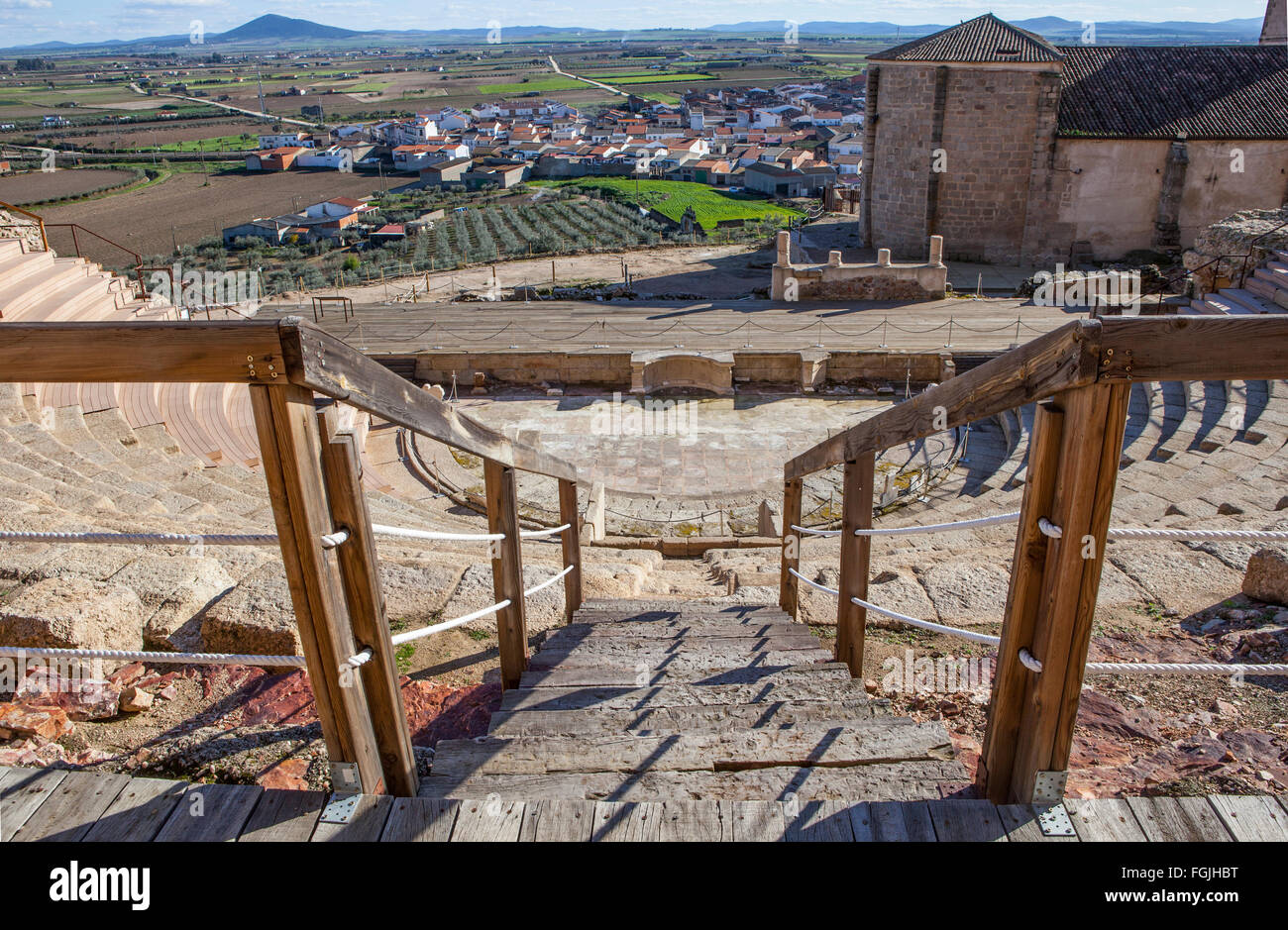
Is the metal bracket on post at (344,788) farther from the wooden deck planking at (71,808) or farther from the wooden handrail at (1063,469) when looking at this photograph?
the wooden handrail at (1063,469)

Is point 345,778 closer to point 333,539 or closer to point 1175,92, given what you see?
point 333,539

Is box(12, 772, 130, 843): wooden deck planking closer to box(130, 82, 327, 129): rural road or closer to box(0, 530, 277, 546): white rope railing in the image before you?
box(0, 530, 277, 546): white rope railing

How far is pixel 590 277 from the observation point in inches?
1212

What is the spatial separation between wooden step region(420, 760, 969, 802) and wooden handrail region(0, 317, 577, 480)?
1210 mm

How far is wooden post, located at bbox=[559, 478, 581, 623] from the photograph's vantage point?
5.13 metres

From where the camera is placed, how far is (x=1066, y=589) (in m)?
2.18

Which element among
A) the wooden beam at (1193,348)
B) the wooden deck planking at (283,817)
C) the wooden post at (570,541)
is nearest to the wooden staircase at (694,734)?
the wooden deck planking at (283,817)

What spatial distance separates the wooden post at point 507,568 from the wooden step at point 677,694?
0.18 meters

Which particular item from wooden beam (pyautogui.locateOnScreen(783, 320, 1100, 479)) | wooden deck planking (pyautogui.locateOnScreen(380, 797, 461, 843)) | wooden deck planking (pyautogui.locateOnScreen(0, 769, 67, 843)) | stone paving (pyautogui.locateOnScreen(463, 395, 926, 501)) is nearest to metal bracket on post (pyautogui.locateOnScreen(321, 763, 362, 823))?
wooden deck planking (pyautogui.locateOnScreen(380, 797, 461, 843))

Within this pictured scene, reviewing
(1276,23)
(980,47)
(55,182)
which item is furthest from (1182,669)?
(55,182)

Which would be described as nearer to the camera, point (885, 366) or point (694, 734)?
point (694, 734)

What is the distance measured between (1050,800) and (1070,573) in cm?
66

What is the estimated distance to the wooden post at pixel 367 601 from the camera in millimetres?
2238
